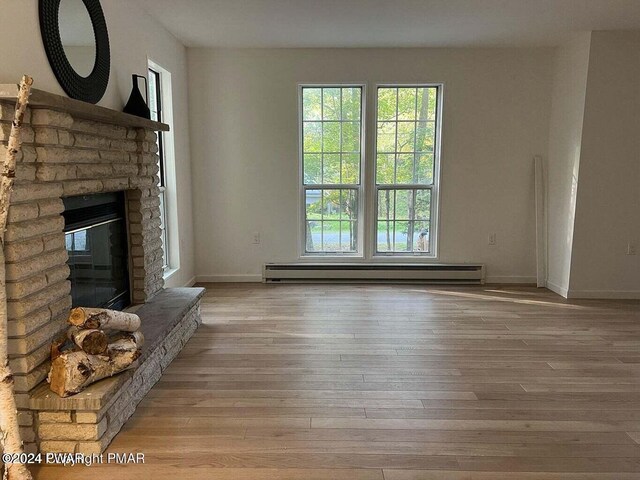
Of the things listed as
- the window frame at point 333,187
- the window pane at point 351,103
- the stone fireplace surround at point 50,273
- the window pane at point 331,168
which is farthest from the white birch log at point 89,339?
the window pane at point 351,103

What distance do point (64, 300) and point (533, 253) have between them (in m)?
4.49

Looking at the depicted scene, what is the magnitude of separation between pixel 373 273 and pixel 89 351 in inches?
131

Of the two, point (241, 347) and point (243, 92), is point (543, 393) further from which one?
point (243, 92)

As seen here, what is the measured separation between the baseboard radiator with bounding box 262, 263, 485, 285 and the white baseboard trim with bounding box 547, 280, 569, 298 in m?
0.66

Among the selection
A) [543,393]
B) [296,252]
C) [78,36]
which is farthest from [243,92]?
[543,393]

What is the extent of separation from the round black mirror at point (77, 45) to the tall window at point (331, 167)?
2.40 metres

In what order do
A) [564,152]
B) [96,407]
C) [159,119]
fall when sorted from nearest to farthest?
[96,407] < [159,119] < [564,152]

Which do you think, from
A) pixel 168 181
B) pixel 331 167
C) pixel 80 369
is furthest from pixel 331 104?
pixel 80 369

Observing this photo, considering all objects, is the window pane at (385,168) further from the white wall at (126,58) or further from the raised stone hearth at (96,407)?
the raised stone hearth at (96,407)

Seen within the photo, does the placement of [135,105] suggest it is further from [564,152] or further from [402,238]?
[564,152]

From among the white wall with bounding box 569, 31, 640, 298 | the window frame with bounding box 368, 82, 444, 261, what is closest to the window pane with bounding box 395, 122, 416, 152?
the window frame with bounding box 368, 82, 444, 261

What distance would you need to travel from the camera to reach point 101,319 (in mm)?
2229

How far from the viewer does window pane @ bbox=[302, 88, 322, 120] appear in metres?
4.91

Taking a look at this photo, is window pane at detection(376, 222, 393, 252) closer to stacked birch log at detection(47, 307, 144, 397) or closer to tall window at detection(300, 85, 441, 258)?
tall window at detection(300, 85, 441, 258)
